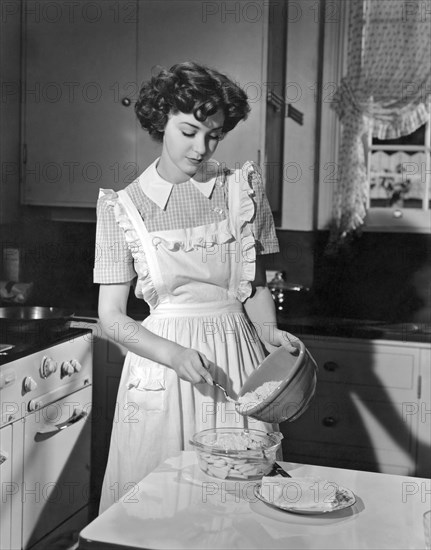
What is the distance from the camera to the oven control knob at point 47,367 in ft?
7.97

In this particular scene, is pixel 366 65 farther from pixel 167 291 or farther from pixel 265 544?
pixel 265 544

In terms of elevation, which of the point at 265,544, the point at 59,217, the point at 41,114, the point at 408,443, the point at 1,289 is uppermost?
the point at 41,114

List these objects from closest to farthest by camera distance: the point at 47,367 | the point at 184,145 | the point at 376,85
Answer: the point at 184,145, the point at 47,367, the point at 376,85

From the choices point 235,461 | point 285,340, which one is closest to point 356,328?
point 285,340

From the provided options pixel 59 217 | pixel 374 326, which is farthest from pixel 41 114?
pixel 374 326

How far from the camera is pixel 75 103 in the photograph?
3012 millimetres

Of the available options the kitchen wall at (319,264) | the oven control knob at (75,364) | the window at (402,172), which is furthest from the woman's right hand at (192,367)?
the window at (402,172)

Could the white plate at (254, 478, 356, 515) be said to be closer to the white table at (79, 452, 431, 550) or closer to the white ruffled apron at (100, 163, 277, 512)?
the white table at (79, 452, 431, 550)

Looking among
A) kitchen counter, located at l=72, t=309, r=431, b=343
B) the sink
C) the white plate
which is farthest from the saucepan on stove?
the white plate

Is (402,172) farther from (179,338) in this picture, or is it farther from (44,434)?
(44,434)

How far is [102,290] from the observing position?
1951 millimetres

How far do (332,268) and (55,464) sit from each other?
1256mm

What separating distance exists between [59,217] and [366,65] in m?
1.29

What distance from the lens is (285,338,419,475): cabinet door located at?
269cm
